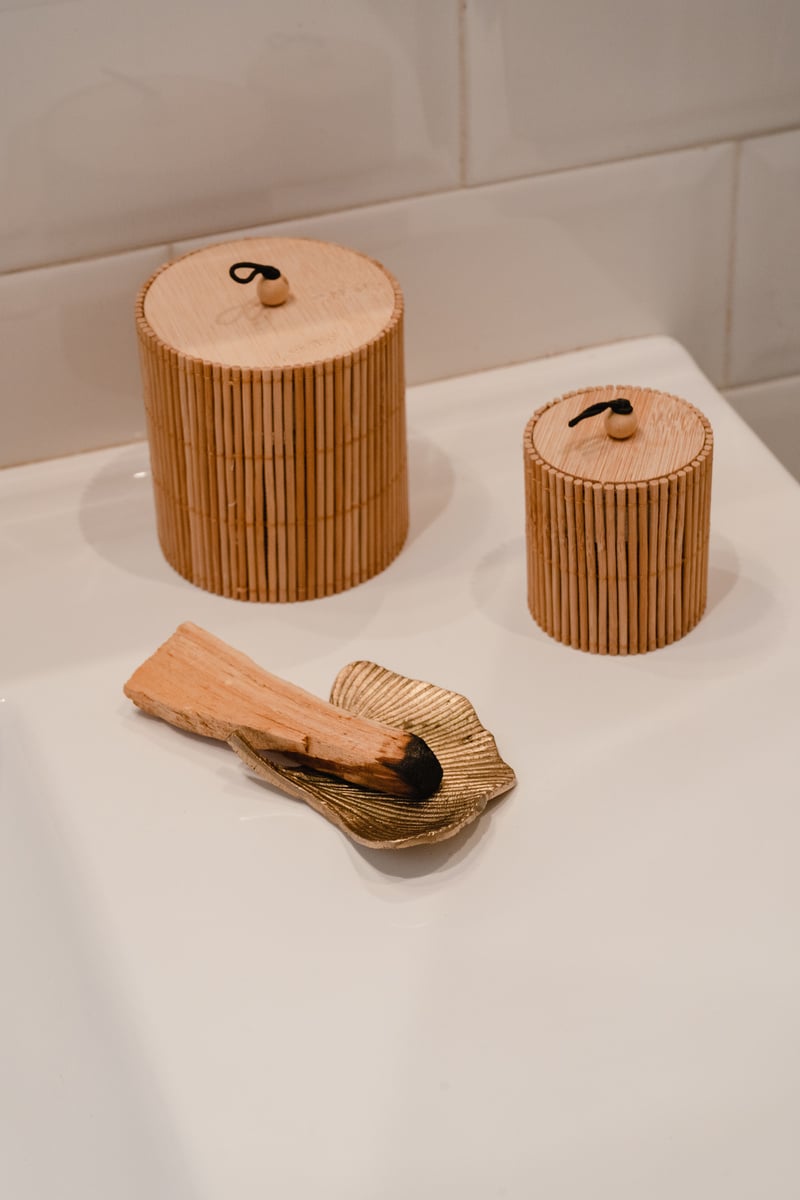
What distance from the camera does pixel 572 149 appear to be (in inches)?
30.0

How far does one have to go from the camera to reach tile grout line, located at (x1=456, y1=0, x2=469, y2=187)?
71 centimetres

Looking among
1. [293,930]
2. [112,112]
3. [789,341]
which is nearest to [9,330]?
[112,112]

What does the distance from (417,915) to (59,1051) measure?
0.46 feet

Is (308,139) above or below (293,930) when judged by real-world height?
above

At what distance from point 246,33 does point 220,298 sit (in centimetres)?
12

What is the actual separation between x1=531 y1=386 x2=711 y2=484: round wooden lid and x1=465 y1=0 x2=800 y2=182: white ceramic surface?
0.17 m

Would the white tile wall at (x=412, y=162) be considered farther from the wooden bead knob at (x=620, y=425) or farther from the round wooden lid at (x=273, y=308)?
the wooden bead knob at (x=620, y=425)

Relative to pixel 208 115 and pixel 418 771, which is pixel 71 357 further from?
pixel 418 771

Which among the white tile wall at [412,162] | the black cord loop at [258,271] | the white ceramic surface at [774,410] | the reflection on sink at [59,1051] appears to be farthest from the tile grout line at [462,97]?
the reflection on sink at [59,1051]

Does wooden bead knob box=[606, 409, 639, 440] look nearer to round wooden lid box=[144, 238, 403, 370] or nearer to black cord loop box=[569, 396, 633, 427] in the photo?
black cord loop box=[569, 396, 633, 427]

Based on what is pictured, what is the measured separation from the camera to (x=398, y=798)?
23.4 inches

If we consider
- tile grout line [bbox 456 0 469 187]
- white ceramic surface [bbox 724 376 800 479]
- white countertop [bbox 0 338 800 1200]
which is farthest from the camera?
white ceramic surface [bbox 724 376 800 479]

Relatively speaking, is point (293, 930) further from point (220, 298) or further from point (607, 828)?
point (220, 298)

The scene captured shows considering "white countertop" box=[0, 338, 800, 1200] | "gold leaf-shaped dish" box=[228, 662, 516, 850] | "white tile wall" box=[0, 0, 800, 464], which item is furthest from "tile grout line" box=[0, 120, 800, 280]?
"gold leaf-shaped dish" box=[228, 662, 516, 850]
